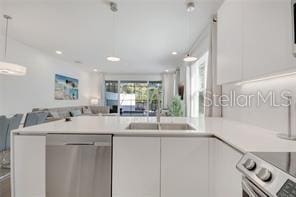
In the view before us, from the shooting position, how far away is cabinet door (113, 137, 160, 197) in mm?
1743

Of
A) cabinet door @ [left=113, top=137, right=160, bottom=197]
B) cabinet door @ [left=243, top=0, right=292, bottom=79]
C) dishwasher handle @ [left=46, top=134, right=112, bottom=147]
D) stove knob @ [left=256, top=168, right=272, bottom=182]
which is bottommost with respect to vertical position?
cabinet door @ [left=113, top=137, right=160, bottom=197]

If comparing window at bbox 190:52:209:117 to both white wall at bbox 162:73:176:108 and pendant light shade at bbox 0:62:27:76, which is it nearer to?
pendant light shade at bbox 0:62:27:76

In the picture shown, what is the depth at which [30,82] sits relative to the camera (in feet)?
17.7

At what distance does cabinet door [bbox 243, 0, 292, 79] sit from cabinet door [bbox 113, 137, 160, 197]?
101 cm

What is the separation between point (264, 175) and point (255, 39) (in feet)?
3.66

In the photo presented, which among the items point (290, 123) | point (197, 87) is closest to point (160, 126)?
point (290, 123)

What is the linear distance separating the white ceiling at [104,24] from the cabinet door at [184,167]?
85.0 inches

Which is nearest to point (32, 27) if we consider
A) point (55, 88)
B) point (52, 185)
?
point (55, 88)

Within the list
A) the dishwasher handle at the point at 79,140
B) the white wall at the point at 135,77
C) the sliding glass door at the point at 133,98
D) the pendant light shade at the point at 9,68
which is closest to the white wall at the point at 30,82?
the pendant light shade at the point at 9,68

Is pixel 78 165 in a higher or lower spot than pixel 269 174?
lower

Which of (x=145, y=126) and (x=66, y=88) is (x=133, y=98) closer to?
(x=66, y=88)

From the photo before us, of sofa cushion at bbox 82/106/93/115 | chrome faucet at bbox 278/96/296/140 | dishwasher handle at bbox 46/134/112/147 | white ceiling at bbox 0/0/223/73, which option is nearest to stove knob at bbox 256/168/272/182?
chrome faucet at bbox 278/96/296/140

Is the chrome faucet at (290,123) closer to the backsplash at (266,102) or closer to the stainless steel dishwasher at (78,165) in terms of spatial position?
the backsplash at (266,102)

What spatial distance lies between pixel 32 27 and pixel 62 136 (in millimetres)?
3239
